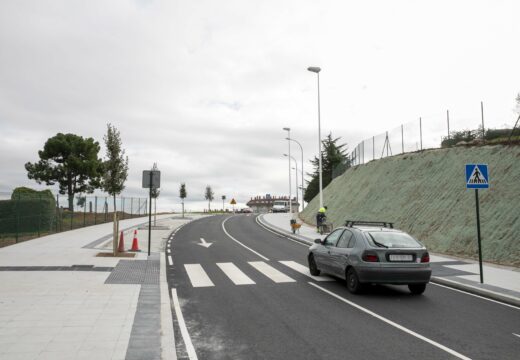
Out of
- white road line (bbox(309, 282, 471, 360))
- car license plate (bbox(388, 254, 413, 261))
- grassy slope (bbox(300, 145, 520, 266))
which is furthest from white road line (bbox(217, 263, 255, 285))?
grassy slope (bbox(300, 145, 520, 266))

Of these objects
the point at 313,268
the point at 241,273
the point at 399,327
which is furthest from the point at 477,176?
the point at 241,273

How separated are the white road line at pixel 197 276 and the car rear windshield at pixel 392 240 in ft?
13.8

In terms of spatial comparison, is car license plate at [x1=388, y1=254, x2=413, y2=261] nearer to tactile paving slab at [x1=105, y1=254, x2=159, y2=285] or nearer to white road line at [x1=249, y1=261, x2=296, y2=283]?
white road line at [x1=249, y1=261, x2=296, y2=283]

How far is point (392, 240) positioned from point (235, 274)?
15.3ft

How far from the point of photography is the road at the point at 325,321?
560cm

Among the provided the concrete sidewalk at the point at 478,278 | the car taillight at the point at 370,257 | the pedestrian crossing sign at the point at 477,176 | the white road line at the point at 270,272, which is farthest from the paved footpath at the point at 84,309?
the pedestrian crossing sign at the point at 477,176

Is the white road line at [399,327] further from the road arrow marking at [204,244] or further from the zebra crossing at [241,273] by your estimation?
the road arrow marking at [204,244]

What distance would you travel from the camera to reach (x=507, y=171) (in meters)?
17.6

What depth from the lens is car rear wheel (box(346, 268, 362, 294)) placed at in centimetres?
910

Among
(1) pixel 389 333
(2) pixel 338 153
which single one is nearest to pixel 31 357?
(1) pixel 389 333

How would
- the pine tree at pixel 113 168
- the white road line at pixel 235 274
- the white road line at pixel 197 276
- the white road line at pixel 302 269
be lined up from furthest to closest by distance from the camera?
the pine tree at pixel 113 168 → the white road line at pixel 302 269 → the white road line at pixel 235 274 → the white road line at pixel 197 276

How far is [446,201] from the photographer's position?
64.8 feet

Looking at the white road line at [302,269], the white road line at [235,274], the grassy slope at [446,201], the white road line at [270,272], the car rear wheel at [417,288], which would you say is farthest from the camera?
the grassy slope at [446,201]

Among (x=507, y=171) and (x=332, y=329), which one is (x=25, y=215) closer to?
(x=332, y=329)
